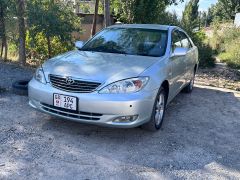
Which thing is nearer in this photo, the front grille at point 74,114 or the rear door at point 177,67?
the front grille at point 74,114

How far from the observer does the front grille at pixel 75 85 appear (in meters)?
4.26

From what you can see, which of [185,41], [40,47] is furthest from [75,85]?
[40,47]

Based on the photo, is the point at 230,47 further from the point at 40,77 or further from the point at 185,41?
the point at 40,77

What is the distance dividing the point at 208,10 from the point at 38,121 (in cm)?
5016

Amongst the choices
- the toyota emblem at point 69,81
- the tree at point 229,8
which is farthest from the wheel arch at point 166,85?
the tree at point 229,8

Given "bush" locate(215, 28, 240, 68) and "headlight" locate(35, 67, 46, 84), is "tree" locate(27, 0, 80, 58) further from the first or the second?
"bush" locate(215, 28, 240, 68)

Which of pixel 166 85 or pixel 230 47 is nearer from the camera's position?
pixel 166 85

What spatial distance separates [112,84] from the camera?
167 inches

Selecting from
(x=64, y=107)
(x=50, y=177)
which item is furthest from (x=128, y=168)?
(x=64, y=107)

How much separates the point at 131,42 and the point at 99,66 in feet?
3.79

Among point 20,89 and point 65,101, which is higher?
point 65,101

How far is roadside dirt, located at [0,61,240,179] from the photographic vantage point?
3740 mm

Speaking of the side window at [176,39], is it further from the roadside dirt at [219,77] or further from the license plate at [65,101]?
the roadside dirt at [219,77]

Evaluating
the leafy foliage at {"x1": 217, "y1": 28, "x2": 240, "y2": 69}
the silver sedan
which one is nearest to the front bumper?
the silver sedan
